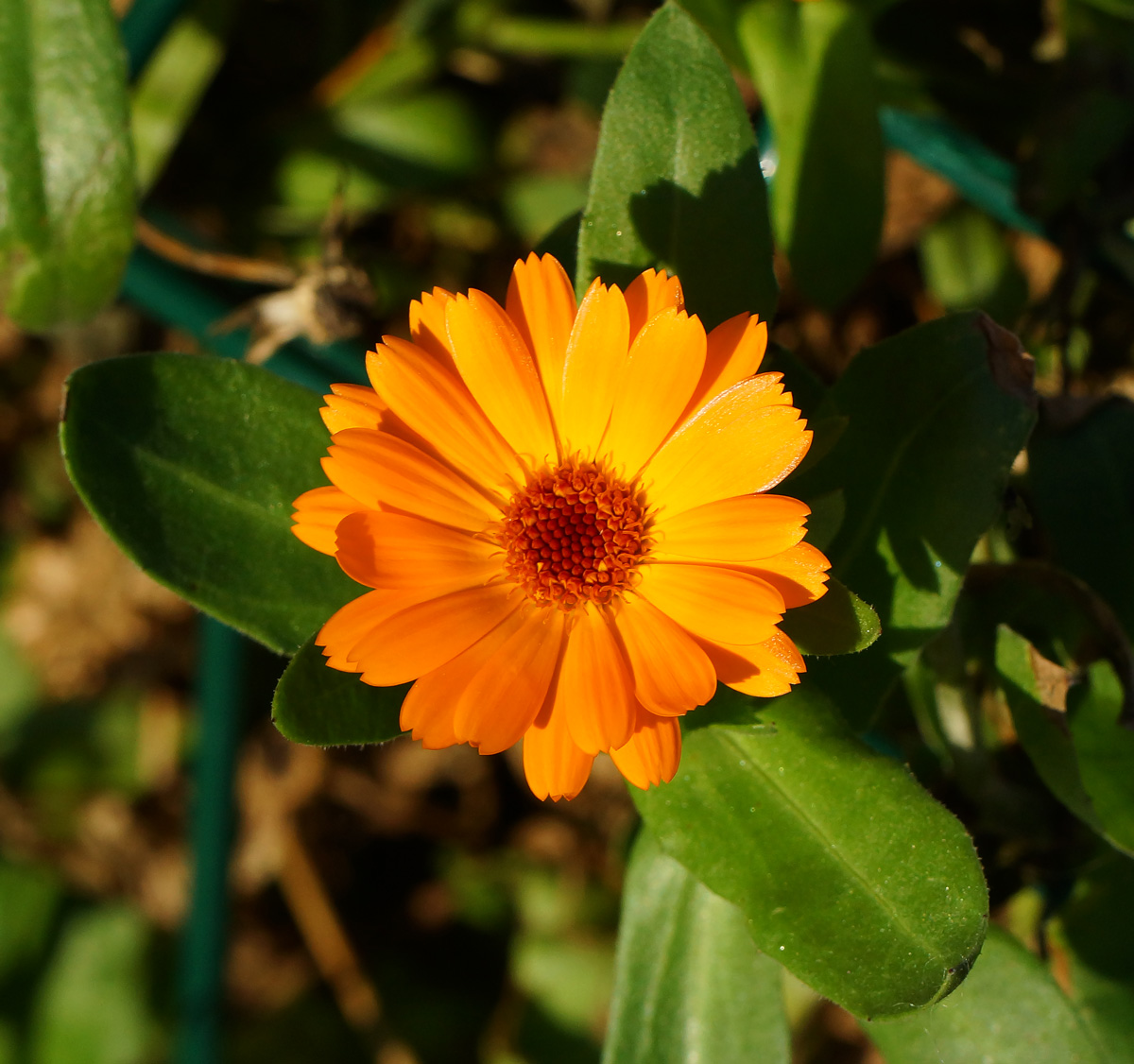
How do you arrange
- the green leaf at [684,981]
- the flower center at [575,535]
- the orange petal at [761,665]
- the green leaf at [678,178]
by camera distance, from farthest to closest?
the green leaf at [684,981], the flower center at [575,535], the green leaf at [678,178], the orange petal at [761,665]

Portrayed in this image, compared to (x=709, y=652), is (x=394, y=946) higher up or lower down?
lower down

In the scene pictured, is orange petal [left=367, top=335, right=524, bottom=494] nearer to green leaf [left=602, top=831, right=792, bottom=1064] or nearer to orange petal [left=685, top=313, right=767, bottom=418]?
orange petal [left=685, top=313, right=767, bottom=418]

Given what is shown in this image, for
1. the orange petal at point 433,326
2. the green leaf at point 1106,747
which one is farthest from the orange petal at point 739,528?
the green leaf at point 1106,747

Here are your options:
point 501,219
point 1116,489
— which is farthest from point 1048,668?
point 501,219

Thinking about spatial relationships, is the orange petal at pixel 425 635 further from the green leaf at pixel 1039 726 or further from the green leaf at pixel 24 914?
the green leaf at pixel 24 914

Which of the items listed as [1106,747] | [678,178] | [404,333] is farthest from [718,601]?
[404,333]

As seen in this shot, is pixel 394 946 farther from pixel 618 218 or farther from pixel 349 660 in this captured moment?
pixel 618 218
